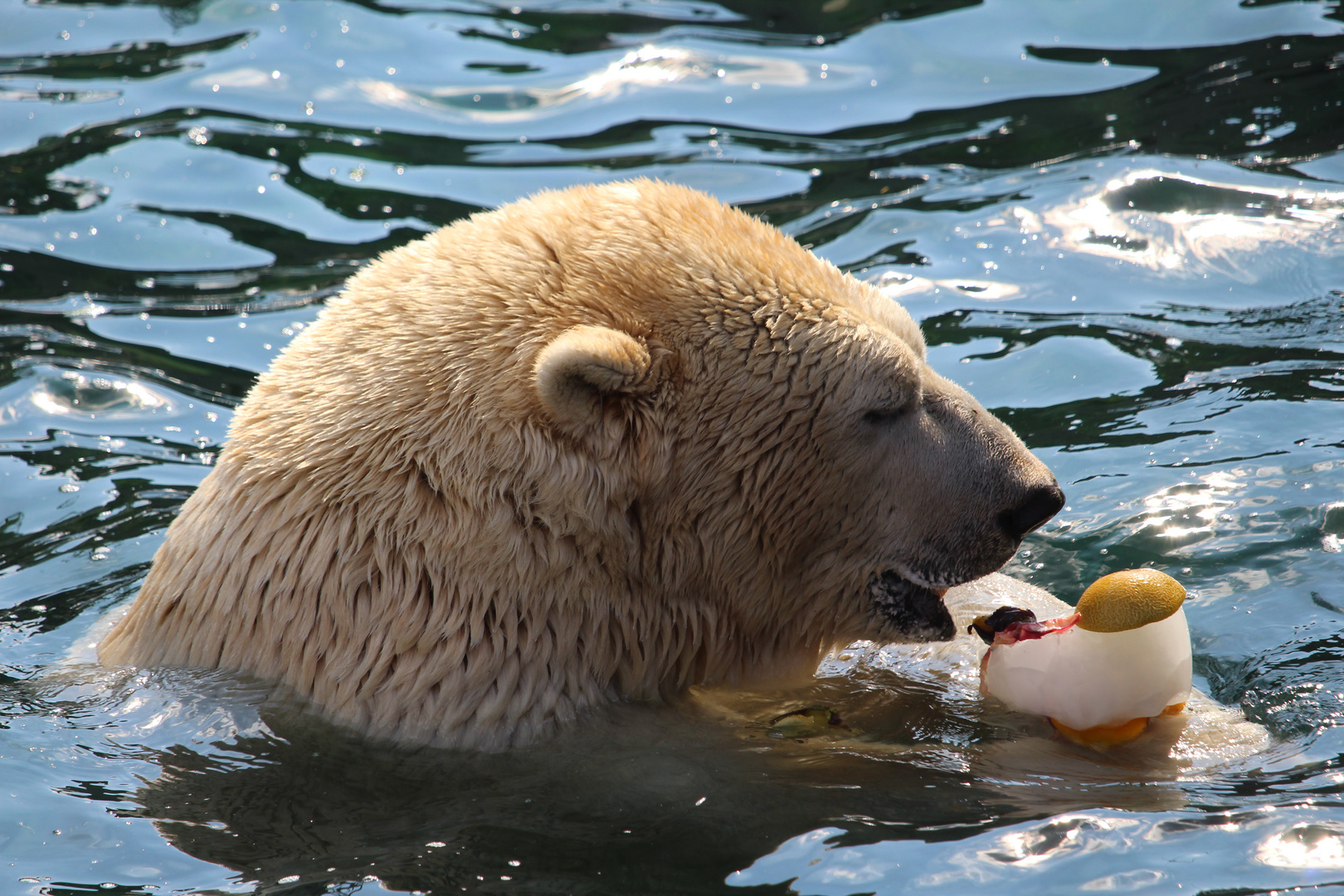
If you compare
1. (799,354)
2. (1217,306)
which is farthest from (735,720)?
(1217,306)

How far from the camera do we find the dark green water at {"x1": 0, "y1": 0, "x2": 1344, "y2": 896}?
12.5 ft

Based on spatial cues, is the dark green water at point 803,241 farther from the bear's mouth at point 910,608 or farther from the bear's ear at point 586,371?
the bear's ear at point 586,371

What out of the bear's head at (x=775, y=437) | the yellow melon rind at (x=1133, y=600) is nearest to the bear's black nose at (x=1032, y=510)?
the bear's head at (x=775, y=437)

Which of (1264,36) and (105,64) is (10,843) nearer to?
(105,64)

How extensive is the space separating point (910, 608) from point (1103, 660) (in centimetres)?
71

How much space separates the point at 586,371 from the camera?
12.6 ft

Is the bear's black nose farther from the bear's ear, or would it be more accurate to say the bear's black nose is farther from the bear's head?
the bear's ear

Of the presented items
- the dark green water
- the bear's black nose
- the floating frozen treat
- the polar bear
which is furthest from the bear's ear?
the floating frozen treat

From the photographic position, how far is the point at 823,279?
14.6ft

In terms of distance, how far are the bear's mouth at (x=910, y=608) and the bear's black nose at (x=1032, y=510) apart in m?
0.33

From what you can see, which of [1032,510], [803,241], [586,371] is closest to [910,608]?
[1032,510]

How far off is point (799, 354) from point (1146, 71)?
23.8ft

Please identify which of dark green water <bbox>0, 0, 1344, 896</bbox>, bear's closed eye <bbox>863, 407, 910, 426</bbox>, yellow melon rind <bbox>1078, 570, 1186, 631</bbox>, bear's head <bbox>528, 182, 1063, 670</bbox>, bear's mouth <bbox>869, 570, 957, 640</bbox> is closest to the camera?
dark green water <bbox>0, 0, 1344, 896</bbox>

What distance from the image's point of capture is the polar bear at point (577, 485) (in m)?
4.04
